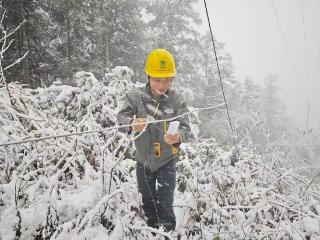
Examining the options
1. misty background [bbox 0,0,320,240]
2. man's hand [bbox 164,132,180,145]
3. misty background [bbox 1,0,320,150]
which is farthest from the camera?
misty background [bbox 1,0,320,150]

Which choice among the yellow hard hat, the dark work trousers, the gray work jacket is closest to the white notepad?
the gray work jacket

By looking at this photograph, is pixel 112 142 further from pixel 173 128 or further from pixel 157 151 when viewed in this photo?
pixel 173 128

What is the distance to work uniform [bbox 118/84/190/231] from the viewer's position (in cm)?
332

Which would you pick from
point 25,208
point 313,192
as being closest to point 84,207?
point 25,208

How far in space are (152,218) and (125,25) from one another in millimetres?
18069

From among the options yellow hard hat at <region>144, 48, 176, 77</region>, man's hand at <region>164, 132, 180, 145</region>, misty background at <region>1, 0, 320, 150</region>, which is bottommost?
man's hand at <region>164, 132, 180, 145</region>

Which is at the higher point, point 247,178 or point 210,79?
point 210,79

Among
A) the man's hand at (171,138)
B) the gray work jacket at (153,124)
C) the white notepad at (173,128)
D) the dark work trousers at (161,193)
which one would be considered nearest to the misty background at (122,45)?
the gray work jacket at (153,124)

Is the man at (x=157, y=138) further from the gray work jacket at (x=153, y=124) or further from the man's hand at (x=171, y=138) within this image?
the man's hand at (x=171, y=138)

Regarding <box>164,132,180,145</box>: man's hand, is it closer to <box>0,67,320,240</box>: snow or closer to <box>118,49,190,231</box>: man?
<box>118,49,190,231</box>: man

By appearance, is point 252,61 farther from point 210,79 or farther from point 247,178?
point 247,178

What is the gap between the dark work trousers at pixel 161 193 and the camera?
10.8 feet

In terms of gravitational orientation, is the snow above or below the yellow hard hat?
below

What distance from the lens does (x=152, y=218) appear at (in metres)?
3.44
